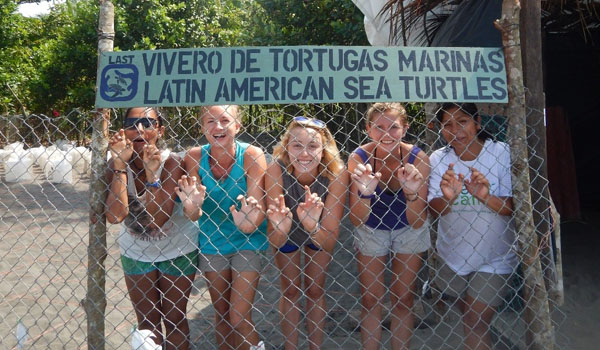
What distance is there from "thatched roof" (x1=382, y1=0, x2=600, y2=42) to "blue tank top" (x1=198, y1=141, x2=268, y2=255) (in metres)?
1.69

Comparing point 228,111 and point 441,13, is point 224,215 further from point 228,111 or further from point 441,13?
point 441,13

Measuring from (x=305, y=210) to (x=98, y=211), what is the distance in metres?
0.97

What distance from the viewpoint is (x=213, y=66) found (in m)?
2.50

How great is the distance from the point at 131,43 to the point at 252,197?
32.7 ft

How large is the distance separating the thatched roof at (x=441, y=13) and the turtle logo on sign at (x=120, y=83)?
1941 mm

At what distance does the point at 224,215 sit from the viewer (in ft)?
9.21

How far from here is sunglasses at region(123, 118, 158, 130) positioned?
2.79m

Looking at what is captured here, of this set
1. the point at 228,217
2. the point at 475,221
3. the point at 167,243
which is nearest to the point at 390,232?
the point at 475,221

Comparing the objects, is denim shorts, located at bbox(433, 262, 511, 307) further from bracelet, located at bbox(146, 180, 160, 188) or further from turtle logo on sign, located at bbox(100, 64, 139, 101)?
turtle logo on sign, located at bbox(100, 64, 139, 101)

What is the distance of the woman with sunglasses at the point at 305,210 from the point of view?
104 inches

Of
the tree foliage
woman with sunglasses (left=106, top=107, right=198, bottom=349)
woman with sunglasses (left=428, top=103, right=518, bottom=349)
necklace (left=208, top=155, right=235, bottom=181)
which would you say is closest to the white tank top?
woman with sunglasses (left=106, top=107, right=198, bottom=349)

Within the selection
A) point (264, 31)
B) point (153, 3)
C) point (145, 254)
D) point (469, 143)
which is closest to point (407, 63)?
point (469, 143)

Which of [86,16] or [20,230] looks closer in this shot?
[20,230]

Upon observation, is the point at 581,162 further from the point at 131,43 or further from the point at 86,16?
the point at 86,16
